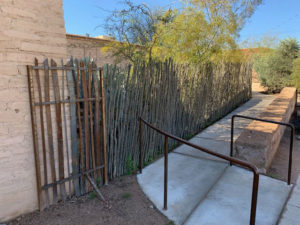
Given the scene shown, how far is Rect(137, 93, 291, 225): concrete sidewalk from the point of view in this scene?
8.05 ft

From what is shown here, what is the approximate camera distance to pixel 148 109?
3.91 m

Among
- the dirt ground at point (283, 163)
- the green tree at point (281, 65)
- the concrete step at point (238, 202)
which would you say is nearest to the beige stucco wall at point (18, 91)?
the concrete step at point (238, 202)

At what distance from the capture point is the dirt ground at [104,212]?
2375 millimetres

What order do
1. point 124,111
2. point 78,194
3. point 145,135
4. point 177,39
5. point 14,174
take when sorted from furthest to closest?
point 177,39, point 145,135, point 124,111, point 78,194, point 14,174

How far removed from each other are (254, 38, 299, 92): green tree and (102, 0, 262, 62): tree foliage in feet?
18.5

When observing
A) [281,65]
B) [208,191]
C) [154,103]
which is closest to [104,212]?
[208,191]

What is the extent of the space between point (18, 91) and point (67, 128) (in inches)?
26.5

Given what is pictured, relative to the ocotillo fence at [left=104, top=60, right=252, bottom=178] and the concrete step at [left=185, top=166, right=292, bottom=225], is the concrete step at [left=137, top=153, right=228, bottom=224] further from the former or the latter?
the ocotillo fence at [left=104, top=60, right=252, bottom=178]

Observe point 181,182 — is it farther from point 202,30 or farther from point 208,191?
point 202,30

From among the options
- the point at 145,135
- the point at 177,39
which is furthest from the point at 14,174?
the point at 177,39

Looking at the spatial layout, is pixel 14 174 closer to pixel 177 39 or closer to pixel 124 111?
pixel 124 111

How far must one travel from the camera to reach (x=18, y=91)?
2303mm

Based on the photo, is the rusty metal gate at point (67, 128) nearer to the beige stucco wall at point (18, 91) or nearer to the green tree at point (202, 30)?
the beige stucco wall at point (18, 91)

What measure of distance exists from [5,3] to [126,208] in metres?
2.53
